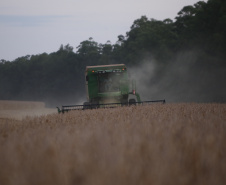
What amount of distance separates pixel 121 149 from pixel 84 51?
81.8 metres

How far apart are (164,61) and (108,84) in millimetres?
26091

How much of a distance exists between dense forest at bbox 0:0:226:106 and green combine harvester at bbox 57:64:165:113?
73cm

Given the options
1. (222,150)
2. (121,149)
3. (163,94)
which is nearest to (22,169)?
(121,149)

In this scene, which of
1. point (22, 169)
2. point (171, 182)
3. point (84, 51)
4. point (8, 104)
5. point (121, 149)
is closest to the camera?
point (171, 182)

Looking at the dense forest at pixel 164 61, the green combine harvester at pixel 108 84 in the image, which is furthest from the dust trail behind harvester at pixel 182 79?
the green combine harvester at pixel 108 84

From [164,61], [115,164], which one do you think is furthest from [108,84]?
[164,61]

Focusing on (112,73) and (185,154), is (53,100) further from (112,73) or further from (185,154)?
(185,154)

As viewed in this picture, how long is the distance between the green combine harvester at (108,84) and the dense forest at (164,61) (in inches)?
28.9

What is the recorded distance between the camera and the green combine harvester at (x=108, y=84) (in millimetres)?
18031

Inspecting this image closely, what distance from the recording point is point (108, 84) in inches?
730

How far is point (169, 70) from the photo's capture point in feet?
137

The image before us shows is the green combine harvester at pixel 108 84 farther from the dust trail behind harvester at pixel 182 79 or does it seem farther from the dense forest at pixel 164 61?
the dust trail behind harvester at pixel 182 79

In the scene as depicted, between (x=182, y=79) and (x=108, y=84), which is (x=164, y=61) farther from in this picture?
(x=108, y=84)

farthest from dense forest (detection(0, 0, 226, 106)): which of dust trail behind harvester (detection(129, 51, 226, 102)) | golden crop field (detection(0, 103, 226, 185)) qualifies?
golden crop field (detection(0, 103, 226, 185))
